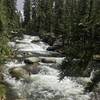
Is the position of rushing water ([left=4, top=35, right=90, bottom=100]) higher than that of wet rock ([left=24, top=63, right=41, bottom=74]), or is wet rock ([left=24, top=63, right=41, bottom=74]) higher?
rushing water ([left=4, top=35, right=90, bottom=100])

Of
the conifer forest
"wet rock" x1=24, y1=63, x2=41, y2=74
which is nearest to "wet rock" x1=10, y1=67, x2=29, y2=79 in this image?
the conifer forest

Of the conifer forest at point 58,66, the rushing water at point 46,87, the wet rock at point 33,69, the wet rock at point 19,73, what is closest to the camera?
the conifer forest at point 58,66

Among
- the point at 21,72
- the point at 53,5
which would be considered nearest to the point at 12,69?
the point at 21,72

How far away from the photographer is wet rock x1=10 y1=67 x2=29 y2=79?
25145mm

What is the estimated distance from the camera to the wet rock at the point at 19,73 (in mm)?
25145

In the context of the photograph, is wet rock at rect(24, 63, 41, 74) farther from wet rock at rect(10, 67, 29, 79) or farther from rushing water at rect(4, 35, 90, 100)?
wet rock at rect(10, 67, 29, 79)

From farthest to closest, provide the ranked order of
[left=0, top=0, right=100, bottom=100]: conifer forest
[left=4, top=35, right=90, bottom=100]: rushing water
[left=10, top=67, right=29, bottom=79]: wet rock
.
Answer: [left=10, top=67, right=29, bottom=79]: wet rock → [left=4, top=35, right=90, bottom=100]: rushing water → [left=0, top=0, right=100, bottom=100]: conifer forest

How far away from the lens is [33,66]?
28.8m

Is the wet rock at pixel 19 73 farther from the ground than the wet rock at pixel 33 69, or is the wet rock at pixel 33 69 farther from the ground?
the wet rock at pixel 19 73

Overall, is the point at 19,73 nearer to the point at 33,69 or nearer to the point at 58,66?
the point at 33,69

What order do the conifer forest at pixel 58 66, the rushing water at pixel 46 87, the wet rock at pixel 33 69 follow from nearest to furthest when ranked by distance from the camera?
the conifer forest at pixel 58 66
the rushing water at pixel 46 87
the wet rock at pixel 33 69

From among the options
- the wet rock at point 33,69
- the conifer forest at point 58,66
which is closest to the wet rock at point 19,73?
the conifer forest at point 58,66

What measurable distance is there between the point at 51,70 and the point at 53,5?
53.3 m

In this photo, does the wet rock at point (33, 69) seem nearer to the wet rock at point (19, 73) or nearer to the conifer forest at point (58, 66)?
the conifer forest at point (58, 66)
